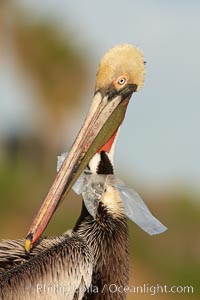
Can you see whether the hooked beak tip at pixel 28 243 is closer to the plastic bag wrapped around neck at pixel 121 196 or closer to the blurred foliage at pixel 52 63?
the plastic bag wrapped around neck at pixel 121 196

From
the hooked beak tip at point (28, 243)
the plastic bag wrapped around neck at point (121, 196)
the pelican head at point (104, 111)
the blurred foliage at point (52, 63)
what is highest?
the blurred foliage at point (52, 63)

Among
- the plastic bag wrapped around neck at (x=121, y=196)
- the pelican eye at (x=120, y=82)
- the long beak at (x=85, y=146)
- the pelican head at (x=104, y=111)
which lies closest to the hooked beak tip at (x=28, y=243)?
the long beak at (x=85, y=146)

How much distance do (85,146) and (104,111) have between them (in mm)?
228

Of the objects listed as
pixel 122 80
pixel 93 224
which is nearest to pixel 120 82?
pixel 122 80

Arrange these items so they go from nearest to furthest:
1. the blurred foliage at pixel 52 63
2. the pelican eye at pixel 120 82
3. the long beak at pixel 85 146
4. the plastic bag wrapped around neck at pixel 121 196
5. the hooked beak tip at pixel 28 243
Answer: the hooked beak tip at pixel 28 243
the long beak at pixel 85 146
the plastic bag wrapped around neck at pixel 121 196
the pelican eye at pixel 120 82
the blurred foliage at pixel 52 63

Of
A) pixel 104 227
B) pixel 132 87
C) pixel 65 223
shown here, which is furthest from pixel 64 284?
pixel 65 223

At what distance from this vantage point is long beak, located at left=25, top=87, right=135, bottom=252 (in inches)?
257

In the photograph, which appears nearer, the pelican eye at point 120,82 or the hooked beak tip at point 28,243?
the hooked beak tip at point 28,243

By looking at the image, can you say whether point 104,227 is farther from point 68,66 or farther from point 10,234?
point 68,66

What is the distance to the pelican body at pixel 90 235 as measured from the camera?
6523mm

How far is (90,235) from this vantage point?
6.70m

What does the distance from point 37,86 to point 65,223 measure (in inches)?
336

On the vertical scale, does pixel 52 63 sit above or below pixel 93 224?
above

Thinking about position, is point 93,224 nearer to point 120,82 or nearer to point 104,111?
point 104,111
